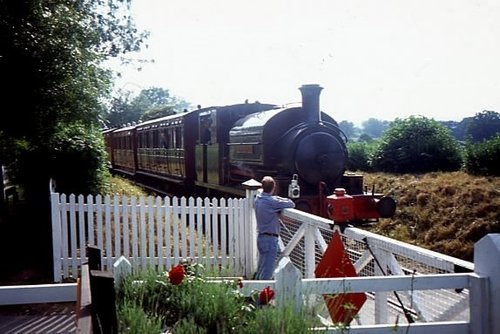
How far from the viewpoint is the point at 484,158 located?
17.5m

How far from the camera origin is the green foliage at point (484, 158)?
17.1 m

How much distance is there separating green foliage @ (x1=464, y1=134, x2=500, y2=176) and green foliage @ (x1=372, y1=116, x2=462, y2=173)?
1980mm

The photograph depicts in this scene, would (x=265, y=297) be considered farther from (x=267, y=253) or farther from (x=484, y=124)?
(x=484, y=124)

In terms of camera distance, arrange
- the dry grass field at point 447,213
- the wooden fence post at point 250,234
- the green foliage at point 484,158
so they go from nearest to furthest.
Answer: the wooden fence post at point 250,234, the dry grass field at point 447,213, the green foliage at point 484,158

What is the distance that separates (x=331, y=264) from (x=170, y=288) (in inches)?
84.5

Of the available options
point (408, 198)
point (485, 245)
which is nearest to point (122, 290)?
point (485, 245)

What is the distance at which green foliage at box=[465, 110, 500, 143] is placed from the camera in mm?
32656

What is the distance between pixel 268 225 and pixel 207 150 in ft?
25.3

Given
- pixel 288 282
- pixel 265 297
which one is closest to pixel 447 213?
pixel 288 282

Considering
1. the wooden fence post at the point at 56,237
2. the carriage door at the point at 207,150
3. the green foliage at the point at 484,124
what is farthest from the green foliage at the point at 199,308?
the green foliage at the point at 484,124

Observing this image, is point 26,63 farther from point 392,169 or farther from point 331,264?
point 392,169

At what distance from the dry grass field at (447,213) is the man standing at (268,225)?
25.6 feet

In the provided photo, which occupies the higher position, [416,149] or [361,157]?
[416,149]

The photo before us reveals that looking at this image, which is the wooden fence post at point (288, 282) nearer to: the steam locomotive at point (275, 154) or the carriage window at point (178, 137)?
the steam locomotive at point (275, 154)
